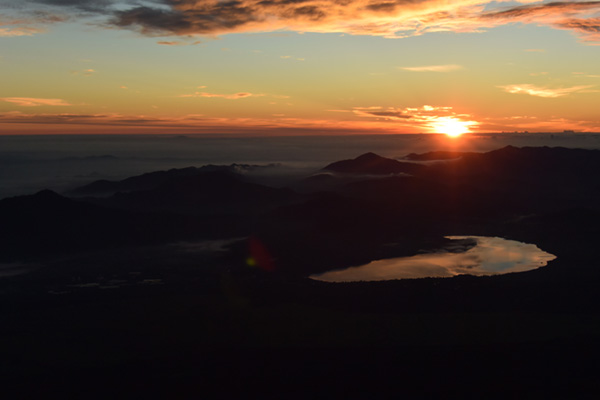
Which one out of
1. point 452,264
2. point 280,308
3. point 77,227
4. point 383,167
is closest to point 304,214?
point 452,264

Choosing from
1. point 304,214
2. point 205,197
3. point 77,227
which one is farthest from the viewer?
point 205,197

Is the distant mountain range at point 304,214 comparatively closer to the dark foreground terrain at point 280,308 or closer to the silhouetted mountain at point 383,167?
the dark foreground terrain at point 280,308

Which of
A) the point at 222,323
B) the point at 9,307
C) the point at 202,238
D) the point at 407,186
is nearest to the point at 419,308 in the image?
the point at 222,323

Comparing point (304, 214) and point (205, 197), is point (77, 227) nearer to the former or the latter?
point (304, 214)

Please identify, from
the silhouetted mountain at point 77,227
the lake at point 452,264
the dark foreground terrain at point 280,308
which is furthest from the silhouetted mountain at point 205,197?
the lake at point 452,264

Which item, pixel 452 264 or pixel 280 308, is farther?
pixel 452 264

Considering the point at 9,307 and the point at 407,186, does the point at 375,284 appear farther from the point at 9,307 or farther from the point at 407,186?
the point at 407,186
